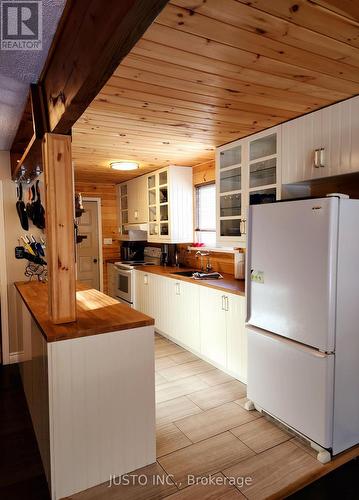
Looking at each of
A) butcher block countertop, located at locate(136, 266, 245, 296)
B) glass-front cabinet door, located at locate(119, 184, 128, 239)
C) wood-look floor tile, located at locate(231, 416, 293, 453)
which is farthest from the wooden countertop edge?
glass-front cabinet door, located at locate(119, 184, 128, 239)

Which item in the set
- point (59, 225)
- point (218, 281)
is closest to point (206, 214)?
point (218, 281)

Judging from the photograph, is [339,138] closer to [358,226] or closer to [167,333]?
[358,226]

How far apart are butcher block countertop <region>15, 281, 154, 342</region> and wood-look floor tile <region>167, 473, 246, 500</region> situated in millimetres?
905

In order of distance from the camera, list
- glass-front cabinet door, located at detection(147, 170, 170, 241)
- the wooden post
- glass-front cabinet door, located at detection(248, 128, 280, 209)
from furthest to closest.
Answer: glass-front cabinet door, located at detection(147, 170, 170, 241) < glass-front cabinet door, located at detection(248, 128, 280, 209) < the wooden post

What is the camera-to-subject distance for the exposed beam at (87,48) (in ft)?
3.12

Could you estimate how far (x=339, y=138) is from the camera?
220 centimetres

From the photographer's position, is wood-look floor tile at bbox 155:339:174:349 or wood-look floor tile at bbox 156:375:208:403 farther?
wood-look floor tile at bbox 155:339:174:349

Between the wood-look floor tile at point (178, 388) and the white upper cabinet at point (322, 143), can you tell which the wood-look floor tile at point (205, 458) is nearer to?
the wood-look floor tile at point (178, 388)

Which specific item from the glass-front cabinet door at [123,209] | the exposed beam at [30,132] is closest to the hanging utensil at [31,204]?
the exposed beam at [30,132]

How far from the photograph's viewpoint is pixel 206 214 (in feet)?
14.2

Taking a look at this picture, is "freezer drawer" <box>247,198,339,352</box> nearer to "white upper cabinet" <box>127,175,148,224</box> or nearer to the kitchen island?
the kitchen island

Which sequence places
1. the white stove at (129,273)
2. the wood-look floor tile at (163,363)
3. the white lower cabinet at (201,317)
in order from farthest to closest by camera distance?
the white stove at (129,273) → the wood-look floor tile at (163,363) → the white lower cabinet at (201,317)

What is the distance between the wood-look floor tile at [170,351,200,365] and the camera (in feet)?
11.6

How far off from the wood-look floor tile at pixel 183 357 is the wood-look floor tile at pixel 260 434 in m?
1.22
